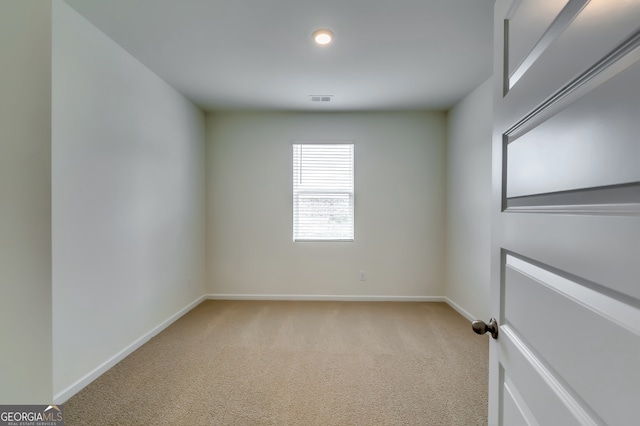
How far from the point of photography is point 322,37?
2.24 metres

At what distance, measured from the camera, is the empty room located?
535 mm

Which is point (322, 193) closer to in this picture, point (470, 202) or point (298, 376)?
point (470, 202)

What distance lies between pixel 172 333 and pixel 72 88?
2308mm

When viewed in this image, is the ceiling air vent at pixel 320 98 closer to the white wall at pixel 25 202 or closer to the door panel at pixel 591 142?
the white wall at pixel 25 202

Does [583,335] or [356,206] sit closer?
[583,335]

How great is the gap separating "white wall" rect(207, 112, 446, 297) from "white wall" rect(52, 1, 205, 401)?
0.79 m

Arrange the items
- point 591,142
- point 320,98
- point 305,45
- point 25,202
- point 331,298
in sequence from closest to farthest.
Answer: point 591,142
point 25,202
point 305,45
point 320,98
point 331,298

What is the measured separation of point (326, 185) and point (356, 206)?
516 mm

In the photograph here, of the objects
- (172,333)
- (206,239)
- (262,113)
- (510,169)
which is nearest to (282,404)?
(172,333)

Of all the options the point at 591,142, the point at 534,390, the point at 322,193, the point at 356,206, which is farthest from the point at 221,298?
the point at 591,142

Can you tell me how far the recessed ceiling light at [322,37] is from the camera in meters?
2.18

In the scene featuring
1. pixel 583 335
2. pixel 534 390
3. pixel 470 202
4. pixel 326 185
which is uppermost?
pixel 326 185

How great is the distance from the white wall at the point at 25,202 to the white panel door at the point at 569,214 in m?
1.33

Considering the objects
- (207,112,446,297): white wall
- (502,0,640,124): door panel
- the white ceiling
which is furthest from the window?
(502,0,640,124): door panel
